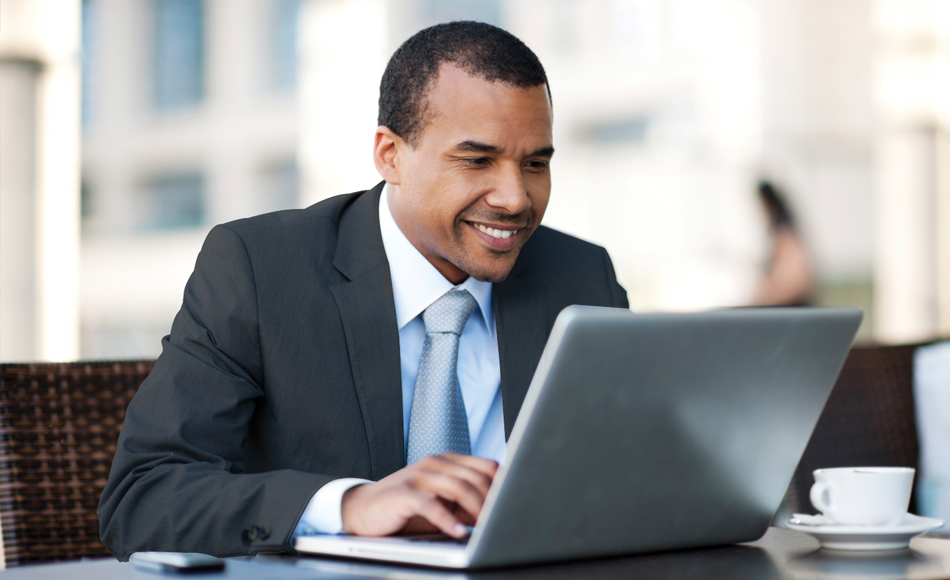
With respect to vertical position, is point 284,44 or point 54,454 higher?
point 284,44

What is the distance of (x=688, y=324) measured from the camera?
65cm

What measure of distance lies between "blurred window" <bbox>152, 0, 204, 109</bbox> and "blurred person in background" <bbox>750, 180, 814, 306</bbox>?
838 cm

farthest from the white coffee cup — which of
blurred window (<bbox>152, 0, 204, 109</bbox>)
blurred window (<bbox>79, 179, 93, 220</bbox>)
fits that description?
blurred window (<bbox>79, 179, 93, 220</bbox>)

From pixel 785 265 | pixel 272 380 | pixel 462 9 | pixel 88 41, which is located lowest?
pixel 272 380

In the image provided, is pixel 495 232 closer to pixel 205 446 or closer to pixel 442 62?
pixel 442 62

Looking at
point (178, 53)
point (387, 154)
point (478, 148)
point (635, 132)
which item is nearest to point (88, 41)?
point (178, 53)

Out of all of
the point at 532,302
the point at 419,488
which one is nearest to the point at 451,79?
the point at 532,302

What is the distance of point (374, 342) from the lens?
1.26m

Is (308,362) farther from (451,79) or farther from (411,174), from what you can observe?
(451,79)

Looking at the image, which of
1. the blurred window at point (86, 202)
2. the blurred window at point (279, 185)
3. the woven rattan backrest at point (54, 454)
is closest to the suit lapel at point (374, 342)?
the woven rattan backrest at point (54, 454)

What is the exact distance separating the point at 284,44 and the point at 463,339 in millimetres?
9666

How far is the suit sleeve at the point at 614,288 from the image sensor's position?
5.10 ft

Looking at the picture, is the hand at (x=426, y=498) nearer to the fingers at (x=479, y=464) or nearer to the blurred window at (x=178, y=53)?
the fingers at (x=479, y=464)

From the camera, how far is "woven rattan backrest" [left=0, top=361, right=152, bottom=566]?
117 centimetres
